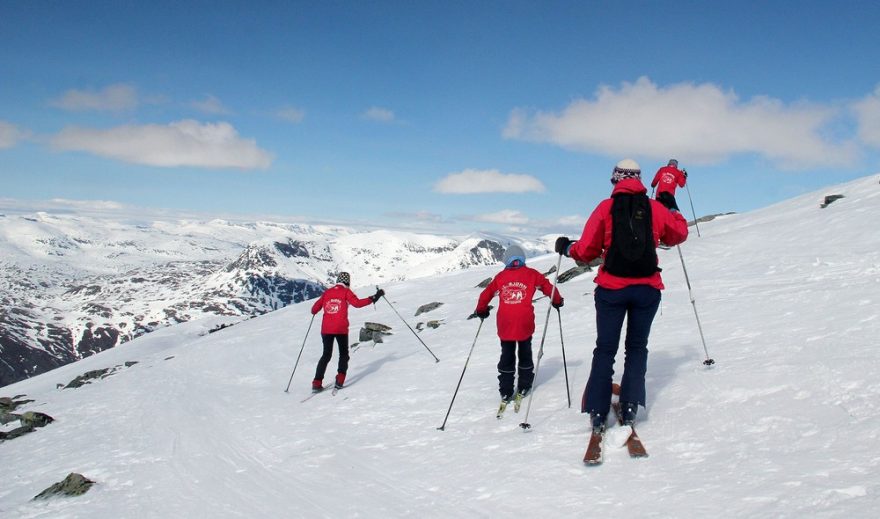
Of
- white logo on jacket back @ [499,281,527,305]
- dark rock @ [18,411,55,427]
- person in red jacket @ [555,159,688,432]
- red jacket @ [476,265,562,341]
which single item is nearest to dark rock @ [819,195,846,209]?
red jacket @ [476,265,562,341]

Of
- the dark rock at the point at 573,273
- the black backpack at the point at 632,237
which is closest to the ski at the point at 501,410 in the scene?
the black backpack at the point at 632,237

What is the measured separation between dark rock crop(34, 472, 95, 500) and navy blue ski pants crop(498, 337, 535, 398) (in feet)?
21.6

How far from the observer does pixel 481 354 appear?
1309 centimetres

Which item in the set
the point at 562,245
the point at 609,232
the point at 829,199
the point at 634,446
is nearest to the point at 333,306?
the point at 562,245

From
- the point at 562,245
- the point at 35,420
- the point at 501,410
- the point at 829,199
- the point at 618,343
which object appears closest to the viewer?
the point at 618,343

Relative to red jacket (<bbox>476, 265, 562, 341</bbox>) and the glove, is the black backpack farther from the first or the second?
red jacket (<bbox>476, 265, 562, 341</bbox>)

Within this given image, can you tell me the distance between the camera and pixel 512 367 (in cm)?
850

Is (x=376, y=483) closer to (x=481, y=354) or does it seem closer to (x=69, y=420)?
(x=481, y=354)

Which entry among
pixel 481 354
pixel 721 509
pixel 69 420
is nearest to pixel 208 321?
pixel 69 420

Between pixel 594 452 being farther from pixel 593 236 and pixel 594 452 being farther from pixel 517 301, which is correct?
pixel 517 301

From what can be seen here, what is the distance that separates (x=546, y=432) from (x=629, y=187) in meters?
3.44

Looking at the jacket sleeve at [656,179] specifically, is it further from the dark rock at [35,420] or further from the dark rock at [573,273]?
the dark rock at [35,420]

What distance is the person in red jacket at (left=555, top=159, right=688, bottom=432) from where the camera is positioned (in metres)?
5.85

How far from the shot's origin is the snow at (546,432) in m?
5.14
